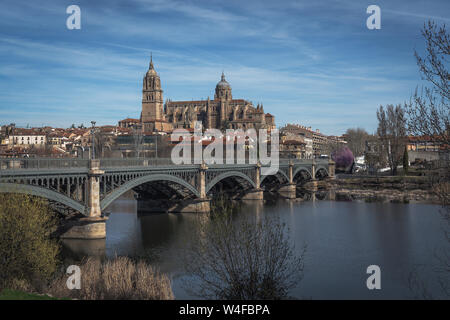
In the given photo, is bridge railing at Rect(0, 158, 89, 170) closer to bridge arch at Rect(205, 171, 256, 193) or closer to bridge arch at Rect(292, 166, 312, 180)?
bridge arch at Rect(205, 171, 256, 193)

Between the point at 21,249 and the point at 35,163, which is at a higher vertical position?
the point at 35,163

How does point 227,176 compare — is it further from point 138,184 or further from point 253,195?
point 138,184

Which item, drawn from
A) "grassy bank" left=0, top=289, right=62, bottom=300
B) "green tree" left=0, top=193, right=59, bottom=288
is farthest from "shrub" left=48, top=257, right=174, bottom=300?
"grassy bank" left=0, top=289, right=62, bottom=300

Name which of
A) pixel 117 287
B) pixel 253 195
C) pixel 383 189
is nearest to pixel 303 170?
pixel 383 189

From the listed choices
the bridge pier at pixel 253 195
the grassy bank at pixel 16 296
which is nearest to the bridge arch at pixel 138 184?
the bridge pier at pixel 253 195

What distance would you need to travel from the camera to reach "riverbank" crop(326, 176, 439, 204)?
7051 centimetres

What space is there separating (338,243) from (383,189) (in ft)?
167

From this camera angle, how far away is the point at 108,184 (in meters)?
40.8

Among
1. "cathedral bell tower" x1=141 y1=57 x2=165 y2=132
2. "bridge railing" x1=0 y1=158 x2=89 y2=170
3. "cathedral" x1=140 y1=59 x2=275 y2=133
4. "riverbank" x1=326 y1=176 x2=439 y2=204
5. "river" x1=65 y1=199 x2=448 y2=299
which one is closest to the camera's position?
"river" x1=65 y1=199 x2=448 y2=299

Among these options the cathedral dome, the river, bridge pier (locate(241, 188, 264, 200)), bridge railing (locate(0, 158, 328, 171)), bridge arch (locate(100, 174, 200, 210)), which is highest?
the cathedral dome

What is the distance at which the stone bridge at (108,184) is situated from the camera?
29.5 m

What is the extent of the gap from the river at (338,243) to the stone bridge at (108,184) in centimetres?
211

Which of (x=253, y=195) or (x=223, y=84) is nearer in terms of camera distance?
(x=253, y=195)

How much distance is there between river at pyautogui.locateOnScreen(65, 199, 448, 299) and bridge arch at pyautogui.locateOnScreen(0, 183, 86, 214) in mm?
2955
